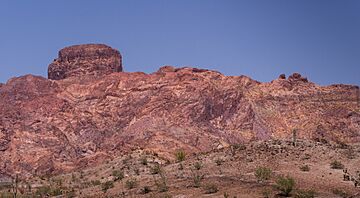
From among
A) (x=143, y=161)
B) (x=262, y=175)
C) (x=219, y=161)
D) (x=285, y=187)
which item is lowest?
(x=285, y=187)

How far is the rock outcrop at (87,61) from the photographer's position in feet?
312

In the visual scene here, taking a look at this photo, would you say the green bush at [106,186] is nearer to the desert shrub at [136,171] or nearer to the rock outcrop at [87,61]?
the desert shrub at [136,171]

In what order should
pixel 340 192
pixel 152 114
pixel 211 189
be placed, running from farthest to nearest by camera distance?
pixel 152 114 → pixel 211 189 → pixel 340 192

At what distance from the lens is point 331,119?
80750 millimetres

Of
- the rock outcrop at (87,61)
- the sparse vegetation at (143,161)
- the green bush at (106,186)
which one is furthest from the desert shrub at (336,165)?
the rock outcrop at (87,61)

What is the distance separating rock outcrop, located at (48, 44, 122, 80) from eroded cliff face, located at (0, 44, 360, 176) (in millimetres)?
2102

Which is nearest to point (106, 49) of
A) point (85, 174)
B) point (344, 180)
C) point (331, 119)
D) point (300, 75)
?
point (300, 75)

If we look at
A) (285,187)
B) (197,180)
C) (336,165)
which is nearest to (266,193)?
(285,187)

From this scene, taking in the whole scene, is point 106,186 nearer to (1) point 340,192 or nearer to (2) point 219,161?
(2) point 219,161

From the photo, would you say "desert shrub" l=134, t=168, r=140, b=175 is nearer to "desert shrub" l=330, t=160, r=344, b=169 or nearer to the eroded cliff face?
"desert shrub" l=330, t=160, r=344, b=169

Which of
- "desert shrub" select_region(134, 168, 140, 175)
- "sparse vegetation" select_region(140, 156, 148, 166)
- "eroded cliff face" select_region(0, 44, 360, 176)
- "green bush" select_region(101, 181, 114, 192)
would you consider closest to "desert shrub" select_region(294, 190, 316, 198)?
"green bush" select_region(101, 181, 114, 192)

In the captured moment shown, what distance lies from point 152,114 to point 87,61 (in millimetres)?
24465

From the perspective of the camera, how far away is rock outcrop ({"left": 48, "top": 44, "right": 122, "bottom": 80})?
95.0m

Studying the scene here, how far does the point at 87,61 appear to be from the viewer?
95375mm
